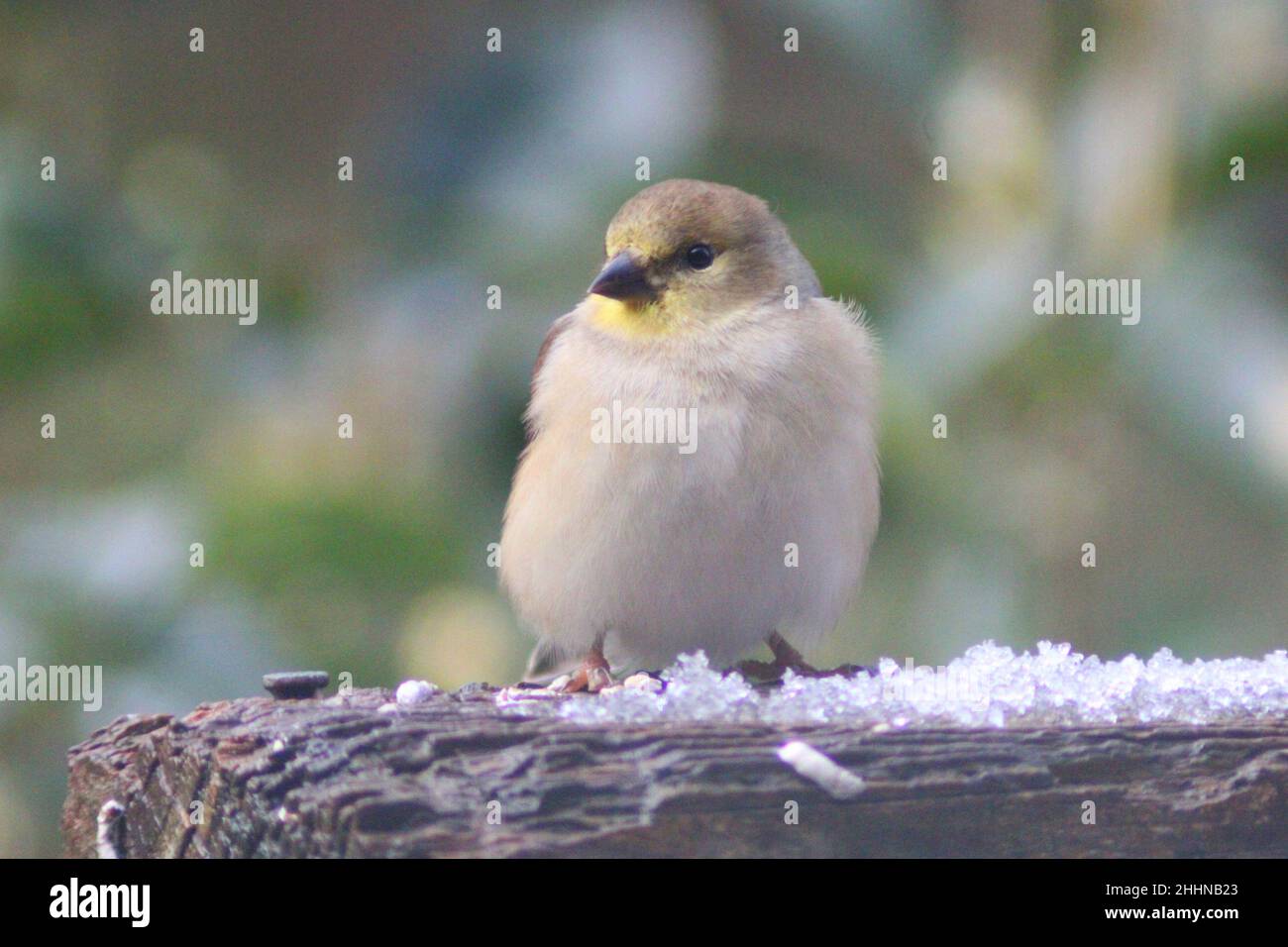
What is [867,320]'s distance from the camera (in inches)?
174

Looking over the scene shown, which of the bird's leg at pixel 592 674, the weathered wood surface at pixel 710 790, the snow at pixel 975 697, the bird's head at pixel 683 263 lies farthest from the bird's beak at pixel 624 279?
the weathered wood surface at pixel 710 790

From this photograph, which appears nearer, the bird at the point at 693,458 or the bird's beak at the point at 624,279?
the bird at the point at 693,458

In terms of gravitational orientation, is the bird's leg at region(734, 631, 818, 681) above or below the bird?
below

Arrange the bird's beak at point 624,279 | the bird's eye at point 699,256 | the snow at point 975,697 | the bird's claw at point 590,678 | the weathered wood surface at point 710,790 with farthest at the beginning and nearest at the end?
the bird's eye at point 699,256, the bird's beak at point 624,279, the bird's claw at point 590,678, the snow at point 975,697, the weathered wood surface at point 710,790

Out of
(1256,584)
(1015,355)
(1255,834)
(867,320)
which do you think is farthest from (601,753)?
(1256,584)

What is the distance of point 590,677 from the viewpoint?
3564 mm

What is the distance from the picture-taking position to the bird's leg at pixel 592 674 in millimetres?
3451

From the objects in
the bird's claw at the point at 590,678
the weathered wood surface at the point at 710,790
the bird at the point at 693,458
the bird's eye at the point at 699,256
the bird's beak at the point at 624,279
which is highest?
the bird's eye at the point at 699,256

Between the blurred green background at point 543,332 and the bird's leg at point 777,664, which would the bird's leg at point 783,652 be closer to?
the bird's leg at point 777,664

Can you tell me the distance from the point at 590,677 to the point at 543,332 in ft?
4.14

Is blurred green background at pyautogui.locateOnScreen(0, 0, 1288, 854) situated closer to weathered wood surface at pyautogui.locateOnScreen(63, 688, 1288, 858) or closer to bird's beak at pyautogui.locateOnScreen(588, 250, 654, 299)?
bird's beak at pyautogui.locateOnScreen(588, 250, 654, 299)

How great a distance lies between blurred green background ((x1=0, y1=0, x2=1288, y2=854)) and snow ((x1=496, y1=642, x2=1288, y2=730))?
1778 mm

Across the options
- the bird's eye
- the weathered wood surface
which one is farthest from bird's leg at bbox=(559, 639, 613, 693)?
the weathered wood surface

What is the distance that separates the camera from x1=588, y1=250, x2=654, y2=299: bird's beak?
3711 millimetres
